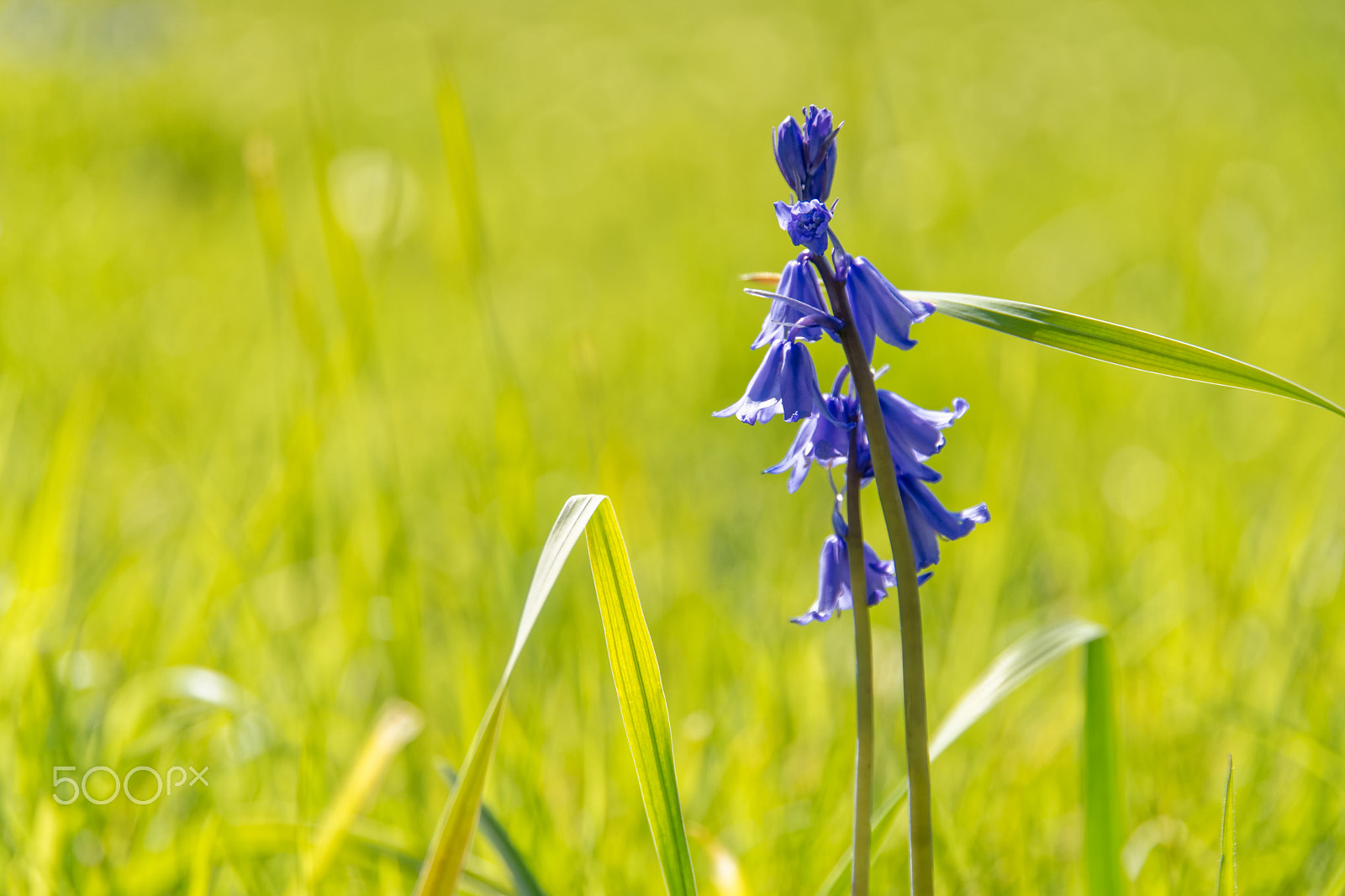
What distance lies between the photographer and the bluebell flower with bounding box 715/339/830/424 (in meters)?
0.94

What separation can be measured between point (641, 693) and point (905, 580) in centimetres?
26

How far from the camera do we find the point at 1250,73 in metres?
8.80

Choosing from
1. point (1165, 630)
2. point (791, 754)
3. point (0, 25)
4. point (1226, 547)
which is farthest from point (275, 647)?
point (0, 25)

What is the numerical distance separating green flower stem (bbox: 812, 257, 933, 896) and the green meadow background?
51cm

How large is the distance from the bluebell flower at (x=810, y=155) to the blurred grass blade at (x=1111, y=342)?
0.15 meters

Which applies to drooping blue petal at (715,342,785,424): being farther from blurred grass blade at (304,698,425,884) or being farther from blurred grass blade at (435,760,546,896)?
blurred grass blade at (304,698,425,884)

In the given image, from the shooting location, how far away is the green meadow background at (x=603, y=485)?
1.68 metres

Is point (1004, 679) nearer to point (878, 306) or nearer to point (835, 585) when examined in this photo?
point (835, 585)

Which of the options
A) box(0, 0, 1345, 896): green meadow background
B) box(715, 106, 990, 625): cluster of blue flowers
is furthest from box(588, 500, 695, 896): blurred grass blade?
box(0, 0, 1345, 896): green meadow background

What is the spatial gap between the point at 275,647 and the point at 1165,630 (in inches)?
73.7

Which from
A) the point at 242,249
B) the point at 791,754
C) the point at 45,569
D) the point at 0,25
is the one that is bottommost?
the point at 791,754

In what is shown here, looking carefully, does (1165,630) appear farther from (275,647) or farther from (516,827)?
(275,647)

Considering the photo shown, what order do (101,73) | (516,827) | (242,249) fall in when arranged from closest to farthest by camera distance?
(516,827)
(242,249)
(101,73)

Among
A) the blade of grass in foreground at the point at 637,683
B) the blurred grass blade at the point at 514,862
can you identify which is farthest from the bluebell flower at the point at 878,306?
the blurred grass blade at the point at 514,862
